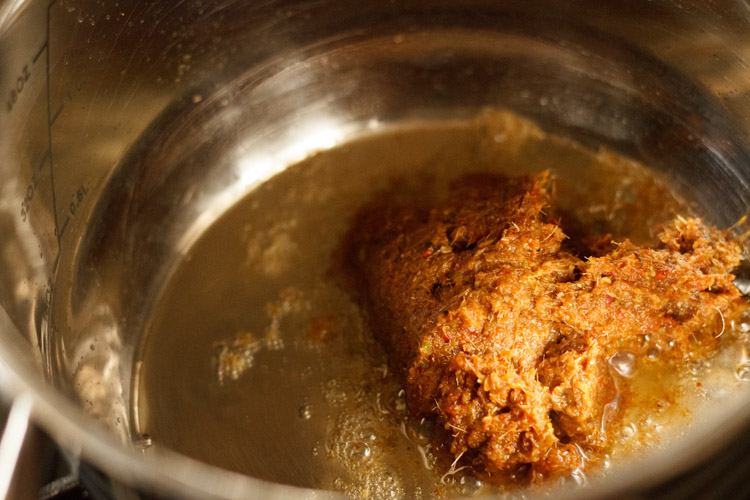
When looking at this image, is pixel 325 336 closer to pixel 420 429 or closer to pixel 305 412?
pixel 305 412

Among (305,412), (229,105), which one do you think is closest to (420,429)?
(305,412)

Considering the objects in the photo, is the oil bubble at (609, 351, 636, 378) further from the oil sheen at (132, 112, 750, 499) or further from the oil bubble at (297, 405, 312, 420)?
the oil bubble at (297, 405, 312, 420)

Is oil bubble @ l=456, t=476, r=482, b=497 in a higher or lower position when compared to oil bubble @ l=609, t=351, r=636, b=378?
lower

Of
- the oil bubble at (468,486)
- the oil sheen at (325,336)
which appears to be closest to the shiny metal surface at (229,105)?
the oil sheen at (325,336)

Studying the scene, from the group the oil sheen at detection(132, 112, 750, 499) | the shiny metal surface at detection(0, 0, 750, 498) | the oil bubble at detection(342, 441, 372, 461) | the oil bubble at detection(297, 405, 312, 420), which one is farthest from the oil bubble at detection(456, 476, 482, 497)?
the shiny metal surface at detection(0, 0, 750, 498)

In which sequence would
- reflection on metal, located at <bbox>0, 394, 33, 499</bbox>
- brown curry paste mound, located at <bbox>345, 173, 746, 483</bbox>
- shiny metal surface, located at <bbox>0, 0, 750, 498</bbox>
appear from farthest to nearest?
shiny metal surface, located at <bbox>0, 0, 750, 498</bbox>
brown curry paste mound, located at <bbox>345, 173, 746, 483</bbox>
reflection on metal, located at <bbox>0, 394, 33, 499</bbox>
